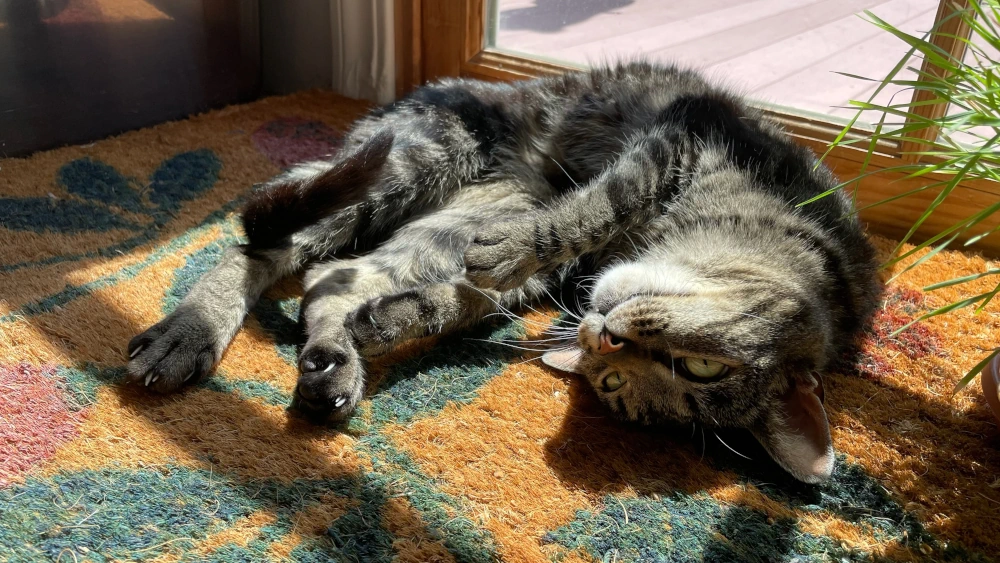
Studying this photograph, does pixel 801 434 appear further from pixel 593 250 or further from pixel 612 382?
pixel 593 250

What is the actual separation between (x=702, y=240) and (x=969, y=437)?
27.2 inches

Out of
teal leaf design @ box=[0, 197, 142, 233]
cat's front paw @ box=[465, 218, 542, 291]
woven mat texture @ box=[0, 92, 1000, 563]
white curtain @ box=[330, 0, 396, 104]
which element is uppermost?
white curtain @ box=[330, 0, 396, 104]

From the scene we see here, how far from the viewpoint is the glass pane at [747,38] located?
86.2 inches

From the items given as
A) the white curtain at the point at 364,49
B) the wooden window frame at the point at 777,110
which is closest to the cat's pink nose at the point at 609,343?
the wooden window frame at the point at 777,110

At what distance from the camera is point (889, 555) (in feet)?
4.04

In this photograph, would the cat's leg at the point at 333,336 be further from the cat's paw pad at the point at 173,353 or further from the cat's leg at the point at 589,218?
the cat's leg at the point at 589,218

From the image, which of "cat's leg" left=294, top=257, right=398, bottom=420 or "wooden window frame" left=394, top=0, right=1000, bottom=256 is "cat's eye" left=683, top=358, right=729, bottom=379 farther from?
"wooden window frame" left=394, top=0, right=1000, bottom=256

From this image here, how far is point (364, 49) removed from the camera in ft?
9.61

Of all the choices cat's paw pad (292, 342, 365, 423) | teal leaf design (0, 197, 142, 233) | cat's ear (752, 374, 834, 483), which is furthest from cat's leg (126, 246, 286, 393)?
cat's ear (752, 374, 834, 483)

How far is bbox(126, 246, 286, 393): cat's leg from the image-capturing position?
1396 millimetres

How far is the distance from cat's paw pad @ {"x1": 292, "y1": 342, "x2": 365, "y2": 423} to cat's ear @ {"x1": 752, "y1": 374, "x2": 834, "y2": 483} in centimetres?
82

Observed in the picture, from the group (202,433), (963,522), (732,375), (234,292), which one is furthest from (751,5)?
(202,433)

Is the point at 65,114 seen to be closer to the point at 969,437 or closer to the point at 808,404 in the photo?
the point at 808,404

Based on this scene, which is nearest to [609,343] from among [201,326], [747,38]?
[201,326]
